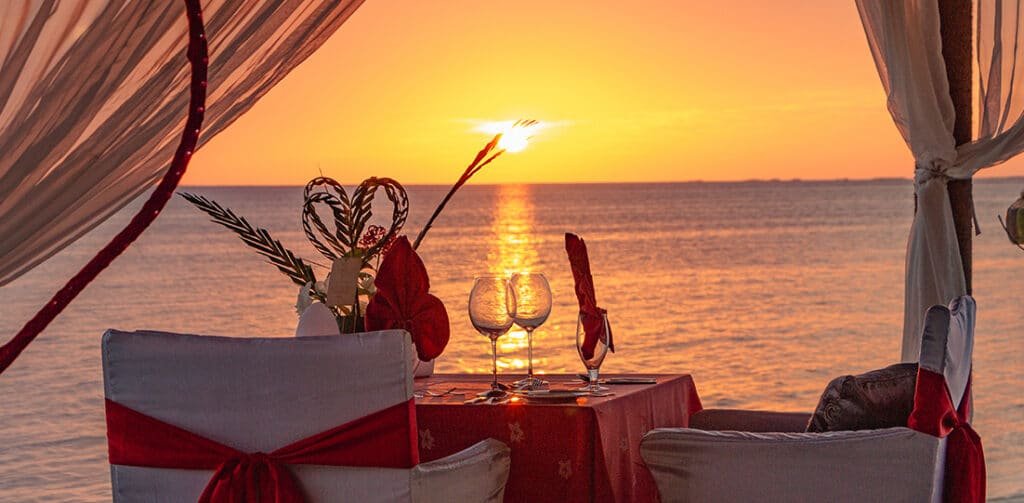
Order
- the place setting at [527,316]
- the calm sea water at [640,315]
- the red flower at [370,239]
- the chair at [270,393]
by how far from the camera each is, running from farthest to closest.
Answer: the calm sea water at [640,315] → the red flower at [370,239] → the place setting at [527,316] → the chair at [270,393]

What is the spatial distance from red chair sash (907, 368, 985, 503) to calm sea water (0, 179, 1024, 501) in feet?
5.71

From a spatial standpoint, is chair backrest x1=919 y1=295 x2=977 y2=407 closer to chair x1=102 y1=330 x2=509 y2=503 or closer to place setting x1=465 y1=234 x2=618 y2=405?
place setting x1=465 y1=234 x2=618 y2=405

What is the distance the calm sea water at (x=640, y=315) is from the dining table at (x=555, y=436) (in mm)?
882

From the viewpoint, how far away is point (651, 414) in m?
3.28

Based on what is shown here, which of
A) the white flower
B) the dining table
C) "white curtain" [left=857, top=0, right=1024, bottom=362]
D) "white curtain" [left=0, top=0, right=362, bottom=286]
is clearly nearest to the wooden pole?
"white curtain" [left=857, top=0, right=1024, bottom=362]

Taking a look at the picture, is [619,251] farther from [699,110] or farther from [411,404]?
[411,404]

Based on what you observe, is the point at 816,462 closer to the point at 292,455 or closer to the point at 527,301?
the point at 527,301

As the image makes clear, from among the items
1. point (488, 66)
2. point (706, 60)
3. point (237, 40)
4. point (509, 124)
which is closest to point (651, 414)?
point (509, 124)

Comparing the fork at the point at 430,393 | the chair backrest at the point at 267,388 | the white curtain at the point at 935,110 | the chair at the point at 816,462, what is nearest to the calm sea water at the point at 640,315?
the chair backrest at the point at 267,388

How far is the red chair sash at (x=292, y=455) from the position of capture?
2.57 metres

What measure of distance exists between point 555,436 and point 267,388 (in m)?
0.69

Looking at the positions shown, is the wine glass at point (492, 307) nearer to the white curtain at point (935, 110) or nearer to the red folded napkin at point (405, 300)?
the red folded napkin at point (405, 300)

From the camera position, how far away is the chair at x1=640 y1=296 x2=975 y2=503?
277cm

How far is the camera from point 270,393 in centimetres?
257
